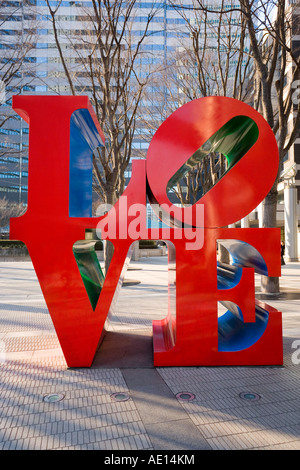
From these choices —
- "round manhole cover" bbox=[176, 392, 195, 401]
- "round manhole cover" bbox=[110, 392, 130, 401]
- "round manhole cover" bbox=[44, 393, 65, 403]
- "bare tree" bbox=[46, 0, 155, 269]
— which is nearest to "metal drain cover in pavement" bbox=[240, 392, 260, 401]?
"round manhole cover" bbox=[176, 392, 195, 401]

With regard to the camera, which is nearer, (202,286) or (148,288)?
(202,286)

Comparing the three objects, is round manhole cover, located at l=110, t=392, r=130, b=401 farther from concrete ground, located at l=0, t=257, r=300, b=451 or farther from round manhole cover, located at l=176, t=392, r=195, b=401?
round manhole cover, located at l=176, t=392, r=195, b=401

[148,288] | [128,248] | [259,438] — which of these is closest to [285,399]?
[259,438]

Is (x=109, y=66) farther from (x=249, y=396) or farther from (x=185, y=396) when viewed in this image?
(x=249, y=396)

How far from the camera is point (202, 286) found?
4.48m

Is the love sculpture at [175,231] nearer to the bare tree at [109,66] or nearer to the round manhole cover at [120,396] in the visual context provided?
the round manhole cover at [120,396]

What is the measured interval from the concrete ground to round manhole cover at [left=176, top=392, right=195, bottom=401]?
1.6 inches

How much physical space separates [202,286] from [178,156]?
1.74 m

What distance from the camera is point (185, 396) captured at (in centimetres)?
357

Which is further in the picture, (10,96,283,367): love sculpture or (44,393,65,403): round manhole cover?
(10,96,283,367): love sculpture

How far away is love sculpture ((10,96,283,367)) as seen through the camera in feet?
14.5

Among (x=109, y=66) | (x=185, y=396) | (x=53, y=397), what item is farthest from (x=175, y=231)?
(x=109, y=66)

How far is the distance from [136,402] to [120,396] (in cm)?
22
